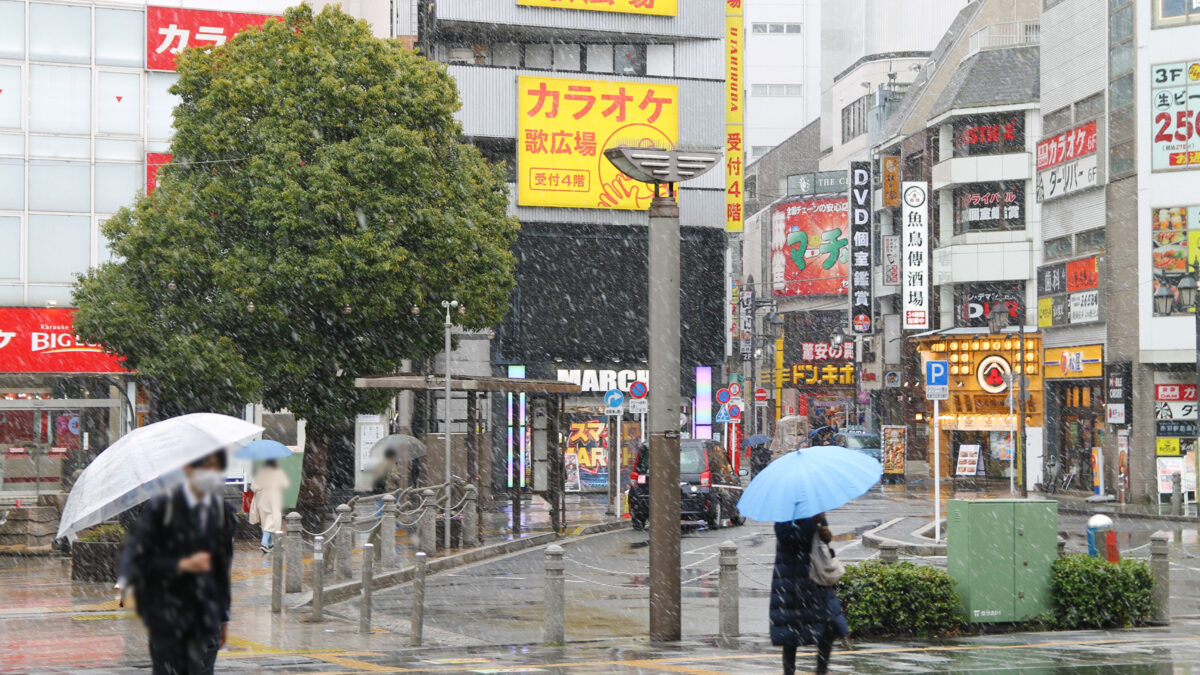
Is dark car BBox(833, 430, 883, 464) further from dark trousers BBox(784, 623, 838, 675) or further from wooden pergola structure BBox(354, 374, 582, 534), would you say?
dark trousers BBox(784, 623, 838, 675)

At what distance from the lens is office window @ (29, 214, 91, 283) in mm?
37781

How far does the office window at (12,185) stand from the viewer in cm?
3756

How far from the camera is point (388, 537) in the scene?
68.1 ft

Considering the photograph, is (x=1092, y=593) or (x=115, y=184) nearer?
(x=1092, y=593)

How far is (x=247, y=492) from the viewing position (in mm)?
30109

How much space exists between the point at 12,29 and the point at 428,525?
74.4 feet

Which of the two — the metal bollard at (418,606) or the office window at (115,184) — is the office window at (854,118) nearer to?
the office window at (115,184)

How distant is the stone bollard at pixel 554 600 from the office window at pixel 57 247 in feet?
91.5

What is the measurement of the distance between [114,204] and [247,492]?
1200 cm

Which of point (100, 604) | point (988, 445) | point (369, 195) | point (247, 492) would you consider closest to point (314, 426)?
point (247, 492)

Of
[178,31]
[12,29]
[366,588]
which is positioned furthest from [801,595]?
[12,29]

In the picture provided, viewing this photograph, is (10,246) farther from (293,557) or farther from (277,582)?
(277,582)

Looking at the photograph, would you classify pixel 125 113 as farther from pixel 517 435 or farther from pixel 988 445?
pixel 988 445

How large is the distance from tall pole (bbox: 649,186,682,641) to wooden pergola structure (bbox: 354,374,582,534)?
1063 cm
